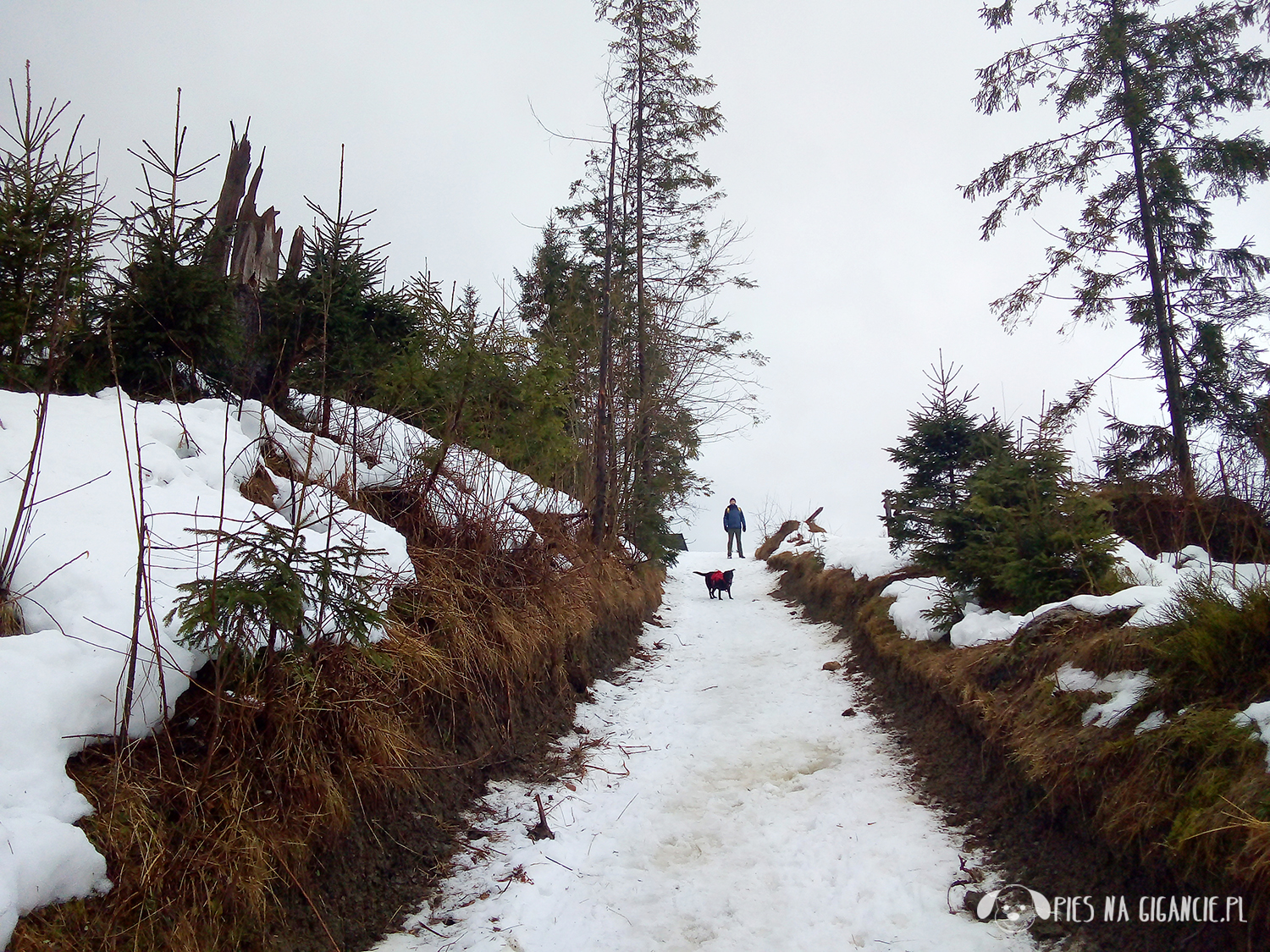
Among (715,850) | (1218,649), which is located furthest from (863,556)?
(1218,649)

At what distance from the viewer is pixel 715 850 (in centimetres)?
388

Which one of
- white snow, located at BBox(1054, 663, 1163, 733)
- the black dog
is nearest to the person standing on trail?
the black dog

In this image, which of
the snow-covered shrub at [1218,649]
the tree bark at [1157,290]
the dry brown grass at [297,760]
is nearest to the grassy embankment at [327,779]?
the dry brown grass at [297,760]

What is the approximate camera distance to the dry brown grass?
7.51ft

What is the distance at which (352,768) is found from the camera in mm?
3238

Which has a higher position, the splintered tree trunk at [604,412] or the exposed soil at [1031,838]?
the splintered tree trunk at [604,412]

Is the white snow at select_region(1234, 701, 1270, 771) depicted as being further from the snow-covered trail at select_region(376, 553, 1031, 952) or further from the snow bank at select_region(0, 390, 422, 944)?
the snow bank at select_region(0, 390, 422, 944)

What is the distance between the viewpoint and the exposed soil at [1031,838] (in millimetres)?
2590

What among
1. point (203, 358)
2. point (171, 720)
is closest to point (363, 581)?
point (171, 720)

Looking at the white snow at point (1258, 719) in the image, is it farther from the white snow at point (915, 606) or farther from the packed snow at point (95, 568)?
the packed snow at point (95, 568)

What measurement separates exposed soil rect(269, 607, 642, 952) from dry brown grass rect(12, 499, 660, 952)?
3 cm

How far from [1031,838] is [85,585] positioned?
463cm

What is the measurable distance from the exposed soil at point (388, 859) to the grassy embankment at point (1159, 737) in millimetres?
3145

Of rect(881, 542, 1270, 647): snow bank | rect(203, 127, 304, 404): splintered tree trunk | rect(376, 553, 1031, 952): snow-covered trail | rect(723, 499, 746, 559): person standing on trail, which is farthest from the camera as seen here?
rect(723, 499, 746, 559): person standing on trail
